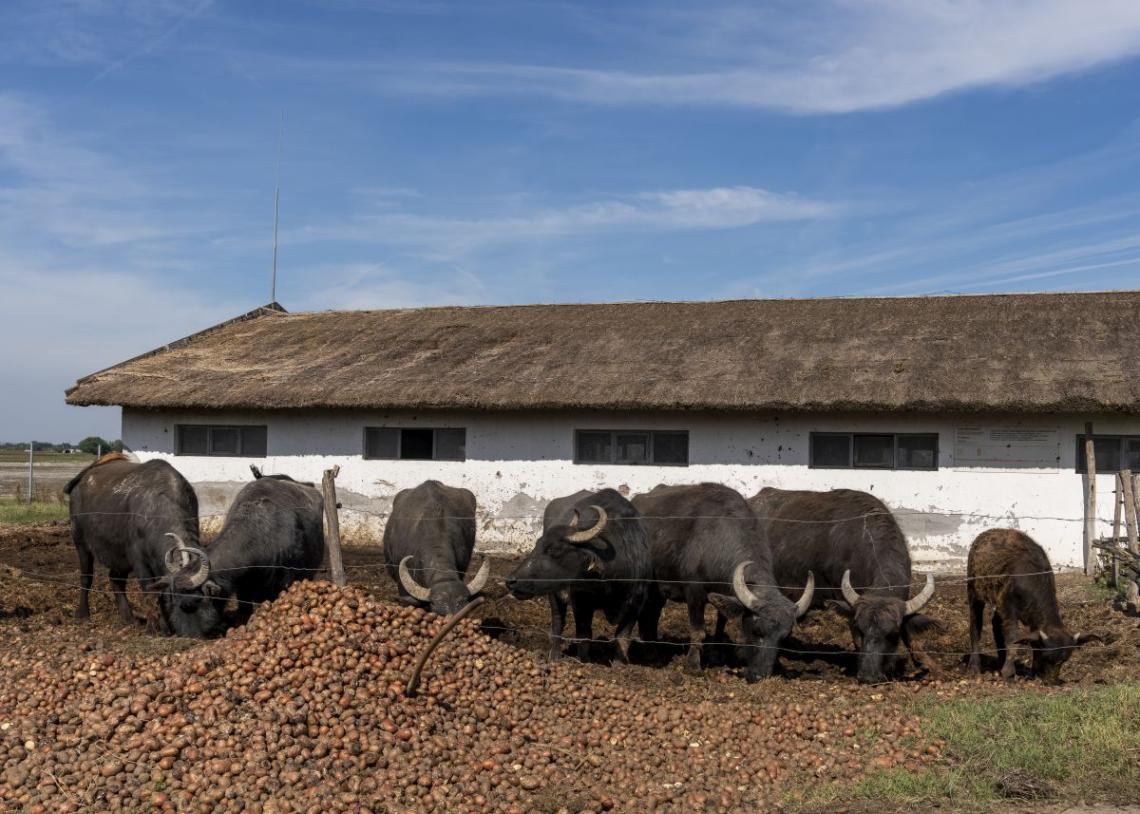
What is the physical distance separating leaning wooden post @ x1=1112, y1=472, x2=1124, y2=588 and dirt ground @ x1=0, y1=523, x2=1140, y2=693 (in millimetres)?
250

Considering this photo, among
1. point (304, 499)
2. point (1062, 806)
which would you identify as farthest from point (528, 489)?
point (1062, 806)

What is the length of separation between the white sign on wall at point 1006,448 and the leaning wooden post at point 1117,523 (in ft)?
2.91

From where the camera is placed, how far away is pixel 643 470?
50.4 feet

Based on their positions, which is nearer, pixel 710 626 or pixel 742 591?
pixel 742 591

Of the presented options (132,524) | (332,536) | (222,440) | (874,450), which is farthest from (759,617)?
(222,440)

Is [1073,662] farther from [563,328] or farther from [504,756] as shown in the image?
[563,328]

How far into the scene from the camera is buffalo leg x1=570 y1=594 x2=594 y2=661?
29.3 feet

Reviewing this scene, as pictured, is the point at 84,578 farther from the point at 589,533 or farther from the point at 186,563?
the point at 589,533

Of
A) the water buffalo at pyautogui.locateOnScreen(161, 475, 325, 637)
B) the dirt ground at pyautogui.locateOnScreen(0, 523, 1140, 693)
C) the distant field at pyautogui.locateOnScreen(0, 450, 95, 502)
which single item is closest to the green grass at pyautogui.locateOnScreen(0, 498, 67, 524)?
the distant field at pyautogui.locateOnScreen(0, 450, 95, 502)

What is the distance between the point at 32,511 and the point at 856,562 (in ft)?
59.7

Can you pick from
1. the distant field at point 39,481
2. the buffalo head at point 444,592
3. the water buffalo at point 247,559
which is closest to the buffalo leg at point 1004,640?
the buffalo head at point 444,592

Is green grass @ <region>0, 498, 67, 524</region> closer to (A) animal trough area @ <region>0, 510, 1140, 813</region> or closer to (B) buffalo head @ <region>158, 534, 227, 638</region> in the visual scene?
(B) buffalo head @ <region>158, 534, 227, 638</region>

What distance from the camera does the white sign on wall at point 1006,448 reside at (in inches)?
A: 540

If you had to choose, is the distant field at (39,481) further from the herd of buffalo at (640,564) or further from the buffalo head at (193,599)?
the buffalo head at (193,599)
